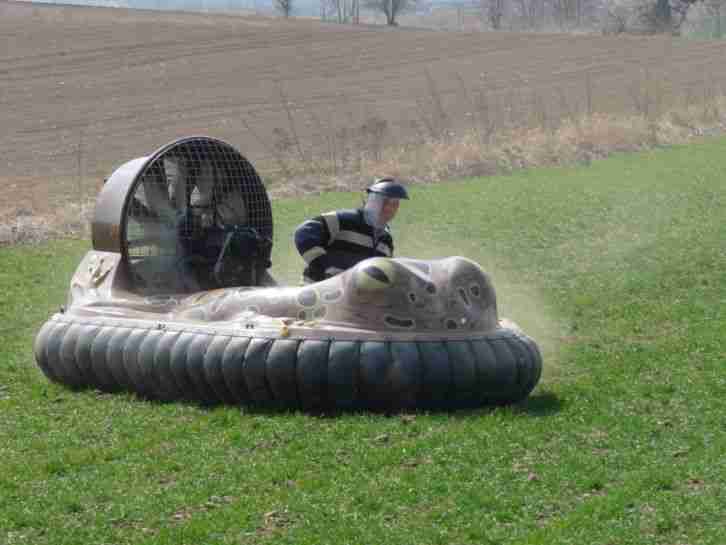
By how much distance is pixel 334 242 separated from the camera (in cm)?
779

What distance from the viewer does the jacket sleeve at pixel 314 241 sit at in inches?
302

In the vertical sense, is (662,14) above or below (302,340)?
above

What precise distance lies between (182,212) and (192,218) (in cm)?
A: 10

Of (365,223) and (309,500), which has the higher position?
(365,223)

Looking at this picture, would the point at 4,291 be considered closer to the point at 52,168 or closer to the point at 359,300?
the point at 359,300

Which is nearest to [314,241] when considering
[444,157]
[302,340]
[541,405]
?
[302,340]

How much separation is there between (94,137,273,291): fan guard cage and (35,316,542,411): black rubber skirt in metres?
1.38

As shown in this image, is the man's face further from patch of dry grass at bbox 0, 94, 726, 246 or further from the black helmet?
patch of dry grass at bbox 0, 94, 726, 246

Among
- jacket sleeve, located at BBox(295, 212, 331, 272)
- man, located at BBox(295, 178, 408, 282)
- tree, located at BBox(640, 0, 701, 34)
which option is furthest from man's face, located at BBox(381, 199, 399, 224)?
tree, located at BBox(640, 0, 701, 34)

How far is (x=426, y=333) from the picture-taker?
6.59 metres

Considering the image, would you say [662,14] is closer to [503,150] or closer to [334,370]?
[503,150]

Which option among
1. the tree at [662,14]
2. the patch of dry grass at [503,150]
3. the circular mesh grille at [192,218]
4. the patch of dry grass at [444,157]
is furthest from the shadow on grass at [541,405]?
the tree at [662,14]

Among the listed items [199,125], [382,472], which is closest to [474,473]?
[382,472]

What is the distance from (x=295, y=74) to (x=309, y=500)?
2798 cm
